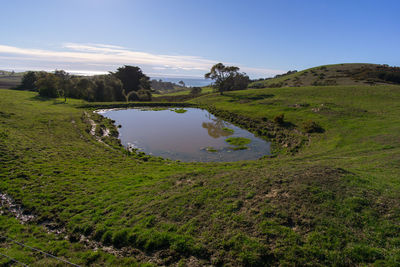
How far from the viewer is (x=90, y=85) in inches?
2800

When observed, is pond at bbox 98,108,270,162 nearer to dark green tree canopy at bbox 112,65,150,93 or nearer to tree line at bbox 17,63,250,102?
tree line at bbox 17,63,250,102

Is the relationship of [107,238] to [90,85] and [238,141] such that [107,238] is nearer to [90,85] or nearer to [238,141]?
[238,141]

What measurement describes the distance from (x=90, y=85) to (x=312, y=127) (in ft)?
241

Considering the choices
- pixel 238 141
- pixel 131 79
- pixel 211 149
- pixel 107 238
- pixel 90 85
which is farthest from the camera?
pixel 131 79

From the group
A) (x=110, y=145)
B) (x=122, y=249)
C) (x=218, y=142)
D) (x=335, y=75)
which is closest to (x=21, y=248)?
(x=122, y=249)

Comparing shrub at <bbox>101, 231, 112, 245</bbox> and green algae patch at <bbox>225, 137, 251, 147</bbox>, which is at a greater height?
green algae patch at <bbox>225, 137, 251, 147</bbox>

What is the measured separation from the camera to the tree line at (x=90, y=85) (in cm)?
6116

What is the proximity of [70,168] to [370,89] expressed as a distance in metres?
66.2

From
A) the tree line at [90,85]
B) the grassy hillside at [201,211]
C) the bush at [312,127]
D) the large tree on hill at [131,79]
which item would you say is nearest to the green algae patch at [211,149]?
the grassy hillside at [201,211]

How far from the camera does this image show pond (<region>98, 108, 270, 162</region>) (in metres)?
25.5

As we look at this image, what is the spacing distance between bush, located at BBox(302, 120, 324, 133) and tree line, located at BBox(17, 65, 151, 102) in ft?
213

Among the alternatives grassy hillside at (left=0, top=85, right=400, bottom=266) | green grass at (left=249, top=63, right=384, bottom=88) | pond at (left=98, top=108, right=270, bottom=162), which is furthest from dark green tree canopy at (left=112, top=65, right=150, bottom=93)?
grassy hillside at (left=0, top=85, right=400, bottom=266)

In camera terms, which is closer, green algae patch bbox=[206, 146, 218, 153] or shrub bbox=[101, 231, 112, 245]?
shrub bbox=[101, 231, 112, 245]

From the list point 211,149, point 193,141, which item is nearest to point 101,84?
point 193,141
